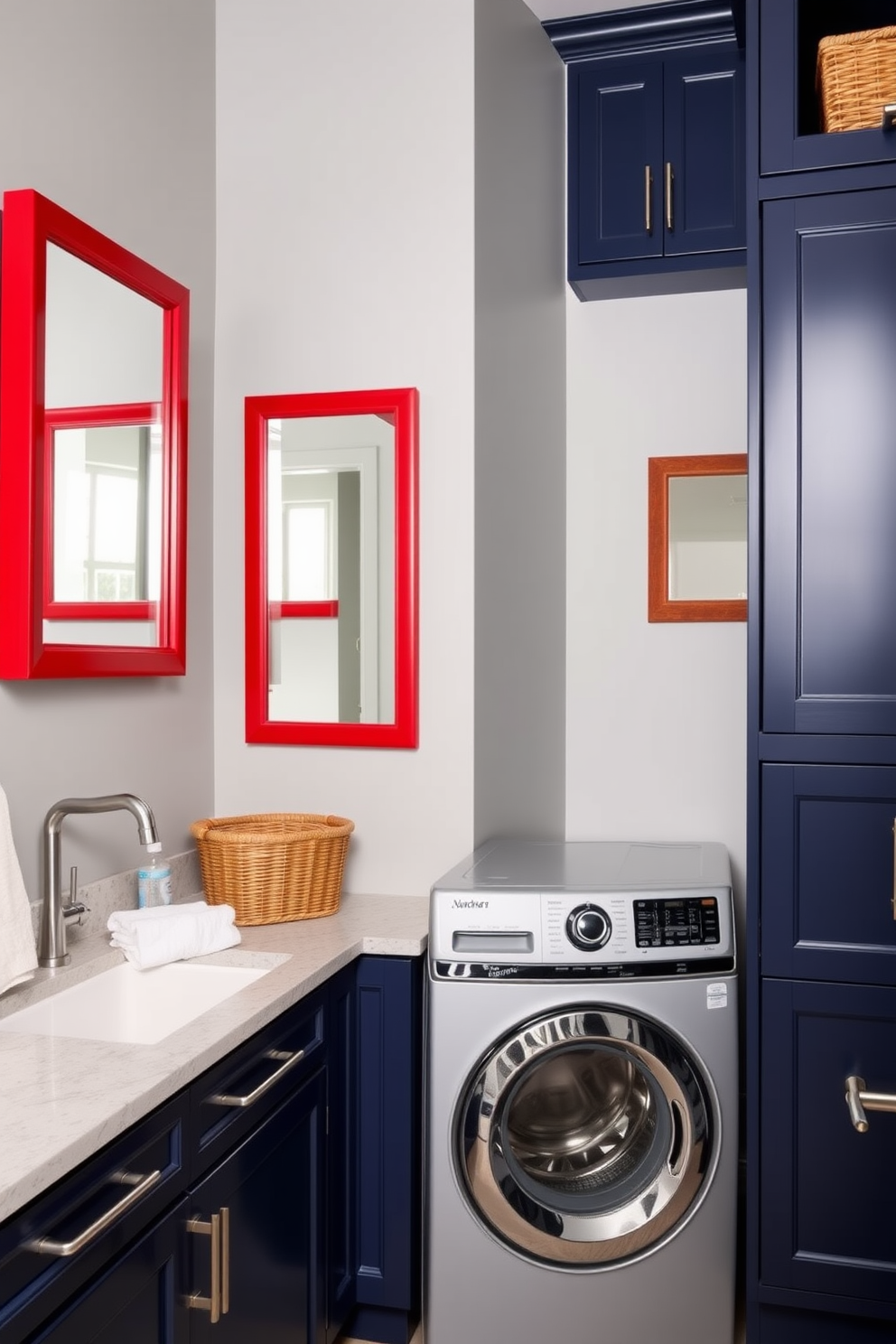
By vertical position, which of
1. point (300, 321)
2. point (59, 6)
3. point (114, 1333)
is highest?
point (59, 6)

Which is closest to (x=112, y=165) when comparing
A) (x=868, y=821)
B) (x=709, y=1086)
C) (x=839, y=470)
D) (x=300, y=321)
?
(x=300, y=321)

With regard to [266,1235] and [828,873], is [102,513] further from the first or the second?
[828,873]

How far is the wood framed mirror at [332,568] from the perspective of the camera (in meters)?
2.56

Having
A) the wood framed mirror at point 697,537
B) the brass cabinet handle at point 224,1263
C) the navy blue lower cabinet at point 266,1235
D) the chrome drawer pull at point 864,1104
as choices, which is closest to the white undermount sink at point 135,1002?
the navy blue lower cabinet at point 266,1235

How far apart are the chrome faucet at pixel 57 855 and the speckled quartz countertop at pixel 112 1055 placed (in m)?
0.04

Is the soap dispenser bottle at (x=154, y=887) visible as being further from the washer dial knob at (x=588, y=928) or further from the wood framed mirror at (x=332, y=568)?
the washer dial knob at (x=588, y=928)

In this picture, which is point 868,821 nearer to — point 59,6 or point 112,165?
point 112,165

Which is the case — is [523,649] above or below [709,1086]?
above

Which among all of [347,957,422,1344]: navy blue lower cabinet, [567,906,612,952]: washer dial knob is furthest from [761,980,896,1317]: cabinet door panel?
[347,957,422,1344]: navy blue lower cabinet

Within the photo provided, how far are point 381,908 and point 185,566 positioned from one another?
0.86 meters

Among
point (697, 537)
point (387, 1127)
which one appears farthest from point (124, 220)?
point (387, 1127)

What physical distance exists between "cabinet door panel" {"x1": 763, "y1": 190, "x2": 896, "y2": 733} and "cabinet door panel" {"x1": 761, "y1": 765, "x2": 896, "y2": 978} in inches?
4.3

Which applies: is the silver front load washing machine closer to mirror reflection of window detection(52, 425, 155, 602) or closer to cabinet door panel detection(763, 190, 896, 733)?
cabinet door panel detection(763, 190, 896, 733)

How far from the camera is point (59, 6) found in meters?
2.08
